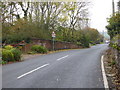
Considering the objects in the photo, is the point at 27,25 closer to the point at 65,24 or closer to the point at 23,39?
the point at 23,39

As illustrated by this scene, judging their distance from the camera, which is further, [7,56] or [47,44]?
[47,44]

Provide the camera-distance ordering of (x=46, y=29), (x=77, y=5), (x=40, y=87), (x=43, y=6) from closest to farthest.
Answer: (x=40, y=87) < (x=46, y=29) < (x=43, y=6) < (x=77, y=5)

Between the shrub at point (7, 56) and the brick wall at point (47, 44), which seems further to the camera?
the brick wall at point (47, 44)

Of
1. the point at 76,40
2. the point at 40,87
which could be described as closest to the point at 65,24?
the point at 76,40

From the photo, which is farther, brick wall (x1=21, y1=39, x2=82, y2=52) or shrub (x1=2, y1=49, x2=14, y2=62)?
brick wall (x1=21, y1=39, x2=82, y2=52)

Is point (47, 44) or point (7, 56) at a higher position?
point (47, 44)

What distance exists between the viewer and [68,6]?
37.6 meters

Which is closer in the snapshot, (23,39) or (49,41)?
(23,39)

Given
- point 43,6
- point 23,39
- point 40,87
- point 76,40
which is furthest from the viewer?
point 76,40

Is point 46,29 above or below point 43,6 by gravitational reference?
below

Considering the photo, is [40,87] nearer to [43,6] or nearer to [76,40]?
[43,6]

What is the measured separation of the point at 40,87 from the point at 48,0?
1084 inches

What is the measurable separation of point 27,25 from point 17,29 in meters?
1.75

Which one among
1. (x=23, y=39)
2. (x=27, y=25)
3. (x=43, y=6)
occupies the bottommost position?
(x=23, y=39)
